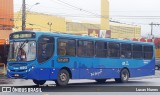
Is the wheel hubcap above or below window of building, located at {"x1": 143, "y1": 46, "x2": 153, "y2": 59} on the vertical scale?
below

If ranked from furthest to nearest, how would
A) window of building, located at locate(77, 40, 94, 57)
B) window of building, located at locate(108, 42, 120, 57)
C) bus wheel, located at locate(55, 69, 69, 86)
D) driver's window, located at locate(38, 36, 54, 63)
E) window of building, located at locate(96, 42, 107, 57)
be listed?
window of building, located at locate(108, 42, 120, 57) → window of building, located at locate(96, 42, 107, 57) → window of building, located at locate(77, 40, 94, 57) → bus wheel, located at locate(55, 69, 69, 86) → driver's window, located at locate(38, 36, 54, 63)

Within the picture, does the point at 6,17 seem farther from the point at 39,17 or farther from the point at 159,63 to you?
the point at 39,17

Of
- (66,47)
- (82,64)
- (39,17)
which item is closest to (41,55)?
(66,47)

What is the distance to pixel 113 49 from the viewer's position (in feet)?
85.3

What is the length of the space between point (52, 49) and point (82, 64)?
2863 millimetres

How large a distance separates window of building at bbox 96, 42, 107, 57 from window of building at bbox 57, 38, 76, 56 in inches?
97.4

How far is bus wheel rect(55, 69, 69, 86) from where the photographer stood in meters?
21.0

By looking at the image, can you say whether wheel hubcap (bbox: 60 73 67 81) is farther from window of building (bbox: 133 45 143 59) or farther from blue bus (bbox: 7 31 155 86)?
window of building (bbox: 133 45 143 59)

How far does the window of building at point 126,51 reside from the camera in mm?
26969

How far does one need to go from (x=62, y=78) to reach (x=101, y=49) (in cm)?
448

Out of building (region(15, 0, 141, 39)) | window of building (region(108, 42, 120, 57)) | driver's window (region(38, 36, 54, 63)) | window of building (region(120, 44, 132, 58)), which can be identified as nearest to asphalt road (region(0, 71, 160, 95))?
driver's window (region(38, 36, 54, 63))

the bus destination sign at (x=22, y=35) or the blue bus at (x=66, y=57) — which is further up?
the bus destination sign at (x=22, y=35)

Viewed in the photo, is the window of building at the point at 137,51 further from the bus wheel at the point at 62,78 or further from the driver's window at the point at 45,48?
the driver's window at the point at 45,48

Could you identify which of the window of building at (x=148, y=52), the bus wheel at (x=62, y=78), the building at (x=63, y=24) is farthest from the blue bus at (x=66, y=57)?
the building at (x=63, y=24)
